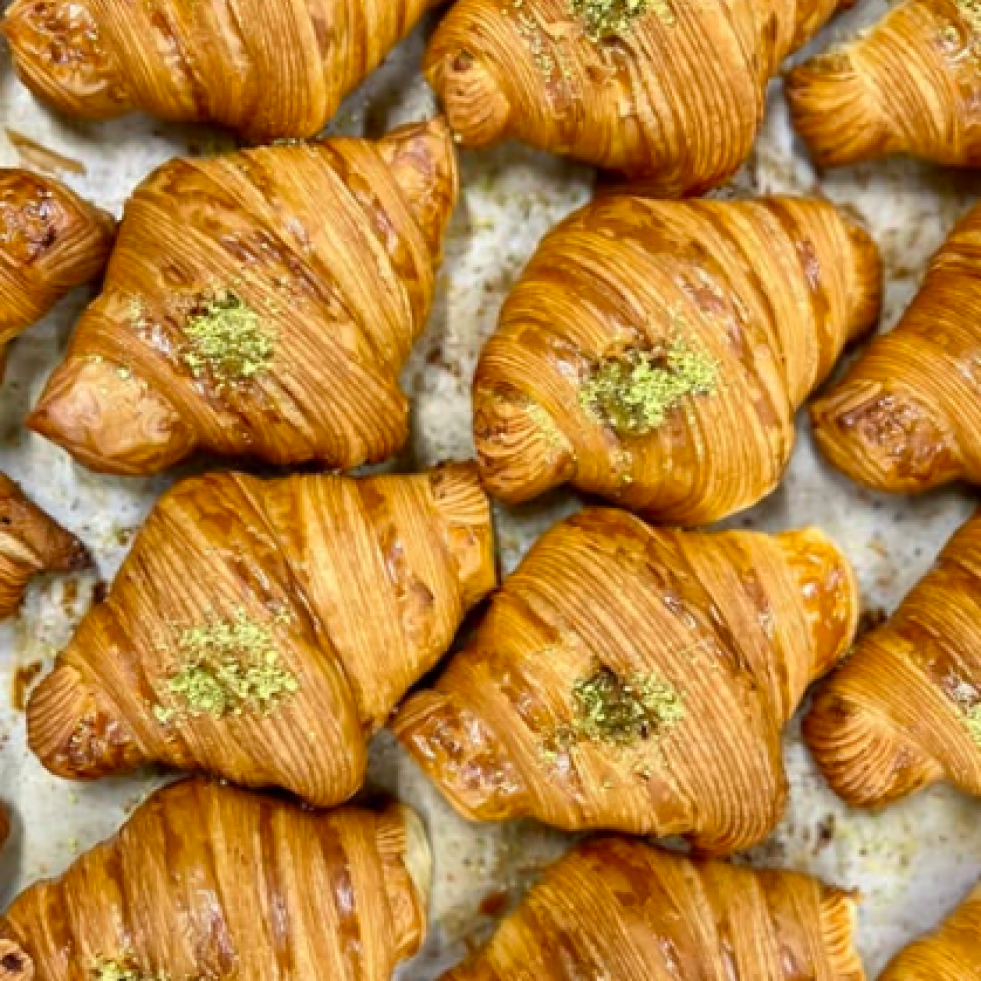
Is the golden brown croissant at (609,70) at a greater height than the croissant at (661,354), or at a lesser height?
greater

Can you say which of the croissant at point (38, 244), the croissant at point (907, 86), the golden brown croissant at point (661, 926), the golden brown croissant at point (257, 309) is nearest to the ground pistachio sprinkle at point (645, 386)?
the golden brown croissant at point (257, 309)

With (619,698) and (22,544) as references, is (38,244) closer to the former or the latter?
(22,544)

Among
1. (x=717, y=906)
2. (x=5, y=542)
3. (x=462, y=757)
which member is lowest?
(x=717, y=906)

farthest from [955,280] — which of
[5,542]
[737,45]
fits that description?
[5,542]

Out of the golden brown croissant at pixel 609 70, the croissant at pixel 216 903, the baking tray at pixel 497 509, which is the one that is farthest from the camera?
the baking tray at pixel 497 509

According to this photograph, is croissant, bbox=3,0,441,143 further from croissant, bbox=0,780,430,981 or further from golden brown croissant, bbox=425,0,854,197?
croissant, bbox=0,780,430,981

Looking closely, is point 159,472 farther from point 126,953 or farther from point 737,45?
point 737,45

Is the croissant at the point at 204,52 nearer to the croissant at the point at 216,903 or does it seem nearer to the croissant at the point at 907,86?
the croissant at the point at 907,86
